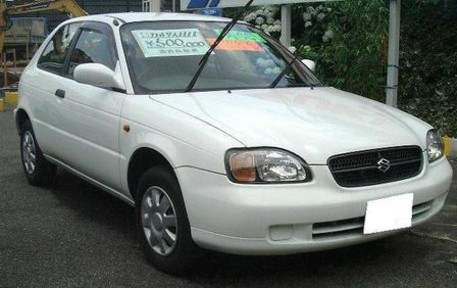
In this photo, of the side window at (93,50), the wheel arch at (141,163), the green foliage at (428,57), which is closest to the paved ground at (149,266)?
the wheel arch at (141,163)

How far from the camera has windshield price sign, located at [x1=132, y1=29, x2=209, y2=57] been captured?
419 cm

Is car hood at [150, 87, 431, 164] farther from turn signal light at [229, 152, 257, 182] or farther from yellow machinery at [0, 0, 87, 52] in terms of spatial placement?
yellow machinery at [0, 0, 87, 52]

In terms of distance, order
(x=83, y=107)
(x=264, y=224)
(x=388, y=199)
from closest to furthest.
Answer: (x=264, y=224) < (x=388, y=199) < (x=83, y=107)

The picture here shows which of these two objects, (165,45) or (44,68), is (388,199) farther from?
(44,68)

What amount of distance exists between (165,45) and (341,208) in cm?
181

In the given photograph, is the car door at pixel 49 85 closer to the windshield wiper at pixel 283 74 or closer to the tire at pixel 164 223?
the tire at pixel 164 223

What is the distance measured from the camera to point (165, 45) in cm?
423

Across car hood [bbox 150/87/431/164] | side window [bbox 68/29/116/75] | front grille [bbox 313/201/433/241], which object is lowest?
front grille [bbox 313/201/433/241]

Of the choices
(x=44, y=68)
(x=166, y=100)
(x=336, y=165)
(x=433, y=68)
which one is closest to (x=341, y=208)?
(x=336, y=165)

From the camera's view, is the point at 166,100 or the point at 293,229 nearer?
the point at 293,229

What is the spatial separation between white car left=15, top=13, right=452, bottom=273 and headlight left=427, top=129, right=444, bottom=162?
0.01 m

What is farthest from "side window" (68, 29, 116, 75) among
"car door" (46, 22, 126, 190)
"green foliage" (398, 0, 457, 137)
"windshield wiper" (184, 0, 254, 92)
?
"green foliage" (398, 0, 457, 137)

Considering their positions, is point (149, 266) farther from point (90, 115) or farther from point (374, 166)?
point (374, 166)

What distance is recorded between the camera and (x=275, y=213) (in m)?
3.02
